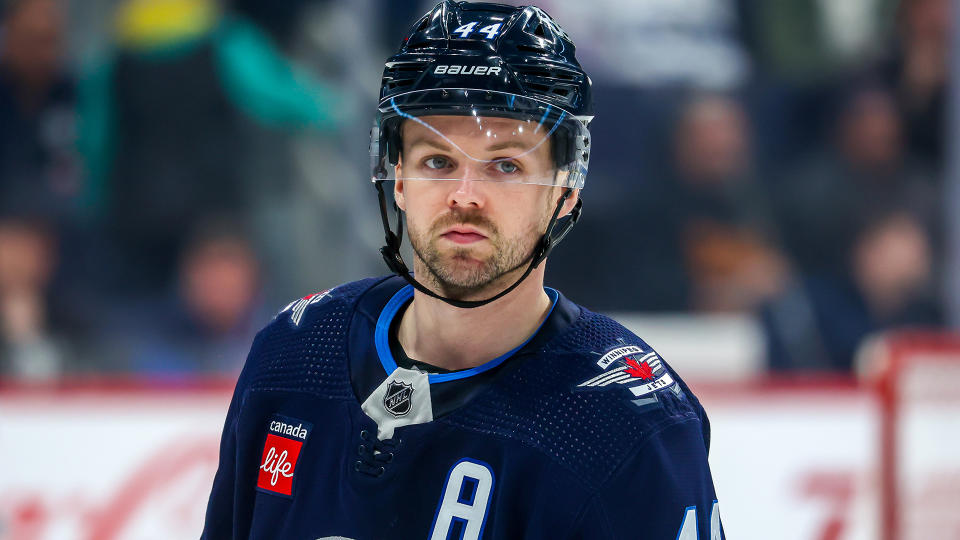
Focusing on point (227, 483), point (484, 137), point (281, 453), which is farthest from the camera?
point (227, 483)

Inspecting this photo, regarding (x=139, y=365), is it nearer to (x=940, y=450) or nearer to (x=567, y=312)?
(x=940, y=450)

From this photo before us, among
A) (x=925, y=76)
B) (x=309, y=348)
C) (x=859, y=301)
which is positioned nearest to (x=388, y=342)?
(x=309, y=348)

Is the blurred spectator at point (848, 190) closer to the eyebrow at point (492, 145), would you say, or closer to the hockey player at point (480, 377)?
the hockey player at point (480, 377)

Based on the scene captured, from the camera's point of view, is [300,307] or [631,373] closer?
[631,373]

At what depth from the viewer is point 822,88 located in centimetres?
513

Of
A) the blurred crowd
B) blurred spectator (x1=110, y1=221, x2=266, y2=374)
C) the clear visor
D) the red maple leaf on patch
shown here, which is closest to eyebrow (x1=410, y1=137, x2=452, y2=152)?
the clear visor

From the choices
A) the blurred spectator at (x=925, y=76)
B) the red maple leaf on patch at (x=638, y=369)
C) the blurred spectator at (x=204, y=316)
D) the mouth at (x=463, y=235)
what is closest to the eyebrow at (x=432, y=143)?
the mouth at (x=463, y=235)

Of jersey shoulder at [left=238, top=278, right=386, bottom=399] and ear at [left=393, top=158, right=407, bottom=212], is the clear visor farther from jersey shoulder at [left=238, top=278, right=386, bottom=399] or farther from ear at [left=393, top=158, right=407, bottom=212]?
jersey shoulder at [left=238, top=278, right=386, bottom=399]

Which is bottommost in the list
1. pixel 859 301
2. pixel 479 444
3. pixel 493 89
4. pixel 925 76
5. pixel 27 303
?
pixel 859 301

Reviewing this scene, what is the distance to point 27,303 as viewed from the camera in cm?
470

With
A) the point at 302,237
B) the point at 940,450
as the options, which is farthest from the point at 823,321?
the point at 302,237

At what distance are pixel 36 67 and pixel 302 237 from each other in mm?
1318

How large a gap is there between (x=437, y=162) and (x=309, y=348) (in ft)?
1.15

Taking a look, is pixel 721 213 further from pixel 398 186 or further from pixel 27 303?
pixel 398 186
